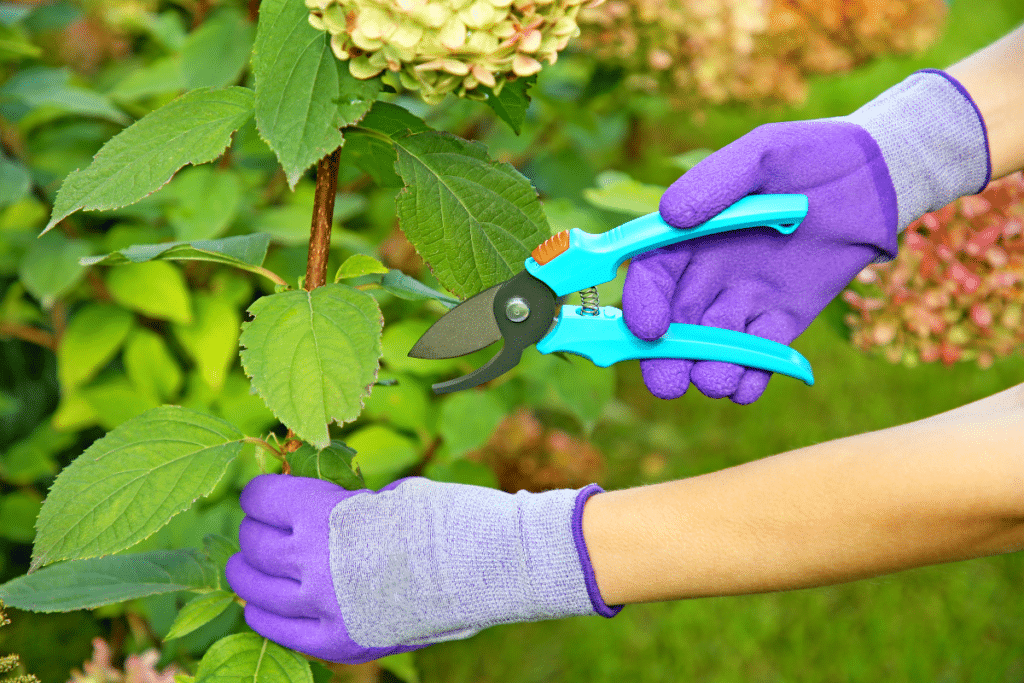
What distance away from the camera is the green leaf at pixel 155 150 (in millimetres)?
900

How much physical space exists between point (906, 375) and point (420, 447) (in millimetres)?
2477

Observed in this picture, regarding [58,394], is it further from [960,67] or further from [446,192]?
[960,67]

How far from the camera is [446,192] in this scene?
38.8 inches

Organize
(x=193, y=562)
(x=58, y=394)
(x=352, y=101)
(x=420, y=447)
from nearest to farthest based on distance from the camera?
(x=352, y=101) → (x=193, y=562) → (x=420, y=447) → (x=58, y=394)

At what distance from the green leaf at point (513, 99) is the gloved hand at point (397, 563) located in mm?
492

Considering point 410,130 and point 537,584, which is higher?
point 410,130

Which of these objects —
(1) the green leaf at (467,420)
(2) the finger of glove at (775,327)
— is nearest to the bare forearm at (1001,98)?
(2) the finger of glove at (775,327)

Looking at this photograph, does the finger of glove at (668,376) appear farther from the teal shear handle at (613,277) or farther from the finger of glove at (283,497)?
the finger of glove at (283,497)

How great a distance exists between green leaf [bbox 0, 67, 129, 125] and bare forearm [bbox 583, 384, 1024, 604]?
1351 millimetres

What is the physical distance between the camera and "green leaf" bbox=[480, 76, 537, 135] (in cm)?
100

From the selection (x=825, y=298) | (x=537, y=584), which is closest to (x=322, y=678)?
(x=537, y=584)

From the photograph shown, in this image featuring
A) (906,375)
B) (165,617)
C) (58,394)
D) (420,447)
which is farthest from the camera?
(906,375)

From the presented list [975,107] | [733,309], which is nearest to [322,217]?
[733,309]

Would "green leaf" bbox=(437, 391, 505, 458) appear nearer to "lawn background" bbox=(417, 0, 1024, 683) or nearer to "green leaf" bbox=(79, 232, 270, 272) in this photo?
"green leaf" bbox=(79, 232, 270, 272)
